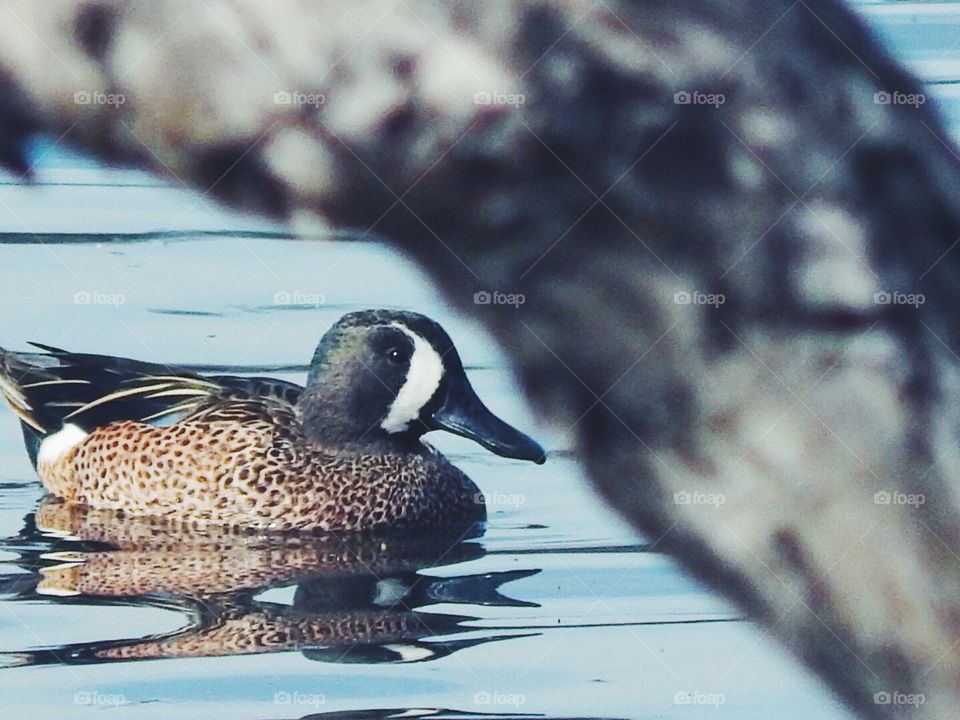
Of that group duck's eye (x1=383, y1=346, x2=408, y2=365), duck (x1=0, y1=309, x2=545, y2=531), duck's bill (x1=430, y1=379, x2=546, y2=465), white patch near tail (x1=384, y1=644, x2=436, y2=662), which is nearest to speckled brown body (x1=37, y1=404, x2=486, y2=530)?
duck (x1=0, y1=309, x2=545, y2=531)

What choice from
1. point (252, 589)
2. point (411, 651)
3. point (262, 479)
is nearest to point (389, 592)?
point (411, 651)

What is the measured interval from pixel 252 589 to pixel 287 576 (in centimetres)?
8

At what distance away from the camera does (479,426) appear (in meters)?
2.91

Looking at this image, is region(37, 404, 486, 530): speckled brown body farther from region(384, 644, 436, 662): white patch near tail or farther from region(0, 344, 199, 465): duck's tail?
region(384, 644, 436, 662): white patch near tail

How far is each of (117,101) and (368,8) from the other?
0.39 metres

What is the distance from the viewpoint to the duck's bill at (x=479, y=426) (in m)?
2.84

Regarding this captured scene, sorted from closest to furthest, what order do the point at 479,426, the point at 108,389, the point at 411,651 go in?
the point at 411,651 < the point at 479,426 < the point at 108,389

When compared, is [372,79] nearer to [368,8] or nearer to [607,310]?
[368,8]

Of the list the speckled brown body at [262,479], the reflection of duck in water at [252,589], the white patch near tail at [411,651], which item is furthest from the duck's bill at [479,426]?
the white patch near tail at [411,651]

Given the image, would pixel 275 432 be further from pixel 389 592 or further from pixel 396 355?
pixel 389 592

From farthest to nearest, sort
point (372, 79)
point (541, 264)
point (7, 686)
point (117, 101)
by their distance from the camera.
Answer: point (7, 686)
point (541, 264)
point (372, 79)
point (117, 101)

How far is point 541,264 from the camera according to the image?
84.4 inches

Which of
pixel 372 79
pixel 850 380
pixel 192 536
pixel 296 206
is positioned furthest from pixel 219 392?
pixel 850 380

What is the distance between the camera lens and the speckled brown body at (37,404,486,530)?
9.93 ft
